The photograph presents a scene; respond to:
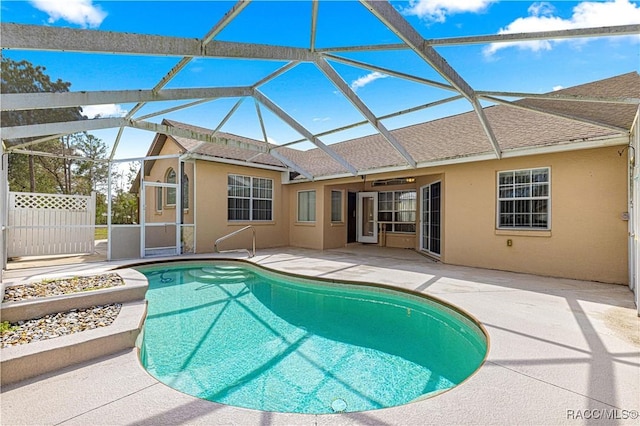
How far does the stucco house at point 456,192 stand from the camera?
6.75 m

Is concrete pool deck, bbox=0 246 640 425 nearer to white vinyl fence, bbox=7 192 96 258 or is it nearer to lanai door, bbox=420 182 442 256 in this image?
lanai door, bbox=420 182 442 256

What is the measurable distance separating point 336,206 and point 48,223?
10796 mm

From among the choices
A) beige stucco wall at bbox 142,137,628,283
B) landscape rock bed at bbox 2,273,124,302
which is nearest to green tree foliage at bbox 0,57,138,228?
beige stucco wall at bbox 142,137,628,283

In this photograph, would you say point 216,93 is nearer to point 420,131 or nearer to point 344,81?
point 344,81

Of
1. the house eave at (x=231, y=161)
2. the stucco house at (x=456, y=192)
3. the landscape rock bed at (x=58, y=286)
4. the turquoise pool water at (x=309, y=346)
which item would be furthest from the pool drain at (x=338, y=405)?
the house eave at (x=231, y=161)

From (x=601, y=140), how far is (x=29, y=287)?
11.5 m

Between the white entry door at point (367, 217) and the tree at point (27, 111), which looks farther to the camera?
the white entry door at point (367, 217)

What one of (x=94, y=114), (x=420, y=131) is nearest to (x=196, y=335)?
(x=420, y=131)

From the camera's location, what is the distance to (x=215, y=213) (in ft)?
39.4

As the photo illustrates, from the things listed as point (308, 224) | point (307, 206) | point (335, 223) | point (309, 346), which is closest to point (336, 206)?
point (335, 223)

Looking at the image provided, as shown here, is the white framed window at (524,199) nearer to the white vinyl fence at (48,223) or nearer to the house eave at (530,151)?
the house eave at (530,151)

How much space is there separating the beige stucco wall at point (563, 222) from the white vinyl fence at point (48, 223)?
12121mm

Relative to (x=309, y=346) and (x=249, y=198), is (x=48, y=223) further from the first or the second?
(x=309, y=346)

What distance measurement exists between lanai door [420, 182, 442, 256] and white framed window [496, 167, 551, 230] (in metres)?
2.08
